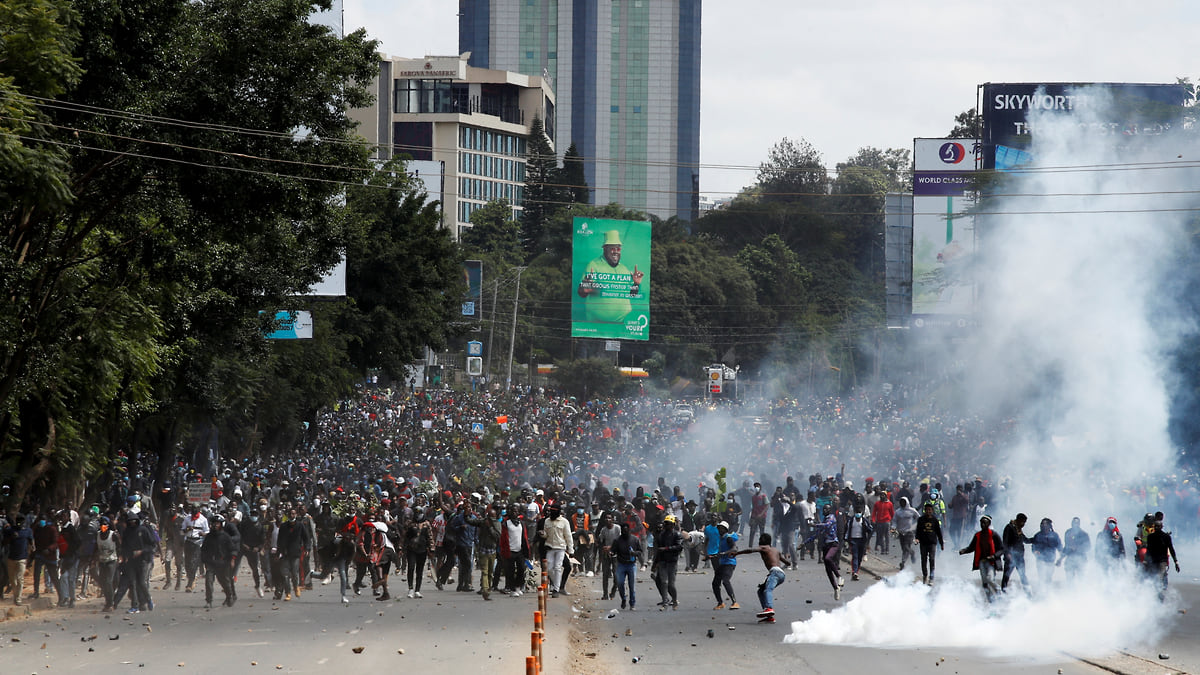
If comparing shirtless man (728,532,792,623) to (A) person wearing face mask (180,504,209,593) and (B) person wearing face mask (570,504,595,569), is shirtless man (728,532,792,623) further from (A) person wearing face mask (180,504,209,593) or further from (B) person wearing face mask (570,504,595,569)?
(A) person wearing face mask (180,504,209,593)

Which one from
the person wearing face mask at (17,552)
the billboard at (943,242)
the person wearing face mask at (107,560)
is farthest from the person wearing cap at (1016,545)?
the billboard at (943,242)

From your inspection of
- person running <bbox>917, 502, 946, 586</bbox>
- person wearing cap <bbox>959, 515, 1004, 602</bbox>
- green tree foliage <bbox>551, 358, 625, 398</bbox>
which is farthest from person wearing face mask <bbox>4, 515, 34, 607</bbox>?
green tree foliage <bbox>551, 358, 625, 398</bbox>

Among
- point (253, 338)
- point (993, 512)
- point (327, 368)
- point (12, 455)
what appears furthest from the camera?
point (327, 368)

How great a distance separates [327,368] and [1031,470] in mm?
20546

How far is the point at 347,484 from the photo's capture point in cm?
3788

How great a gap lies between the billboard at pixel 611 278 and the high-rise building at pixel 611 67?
105581 mm

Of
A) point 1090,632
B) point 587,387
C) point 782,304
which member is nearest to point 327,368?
point 1090,632

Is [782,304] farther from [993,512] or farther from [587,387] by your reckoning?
[993,512]

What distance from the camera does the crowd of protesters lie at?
19438 millimetres

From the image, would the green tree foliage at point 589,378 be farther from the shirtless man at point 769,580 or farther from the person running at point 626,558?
the shirtless man at point 769,580

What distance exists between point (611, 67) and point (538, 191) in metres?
44.3

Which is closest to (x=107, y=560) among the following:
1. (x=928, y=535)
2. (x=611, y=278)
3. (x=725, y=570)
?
(x=725, y=570)

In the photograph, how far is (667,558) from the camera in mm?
19047

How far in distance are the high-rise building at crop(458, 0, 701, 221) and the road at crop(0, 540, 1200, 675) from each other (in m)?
133
